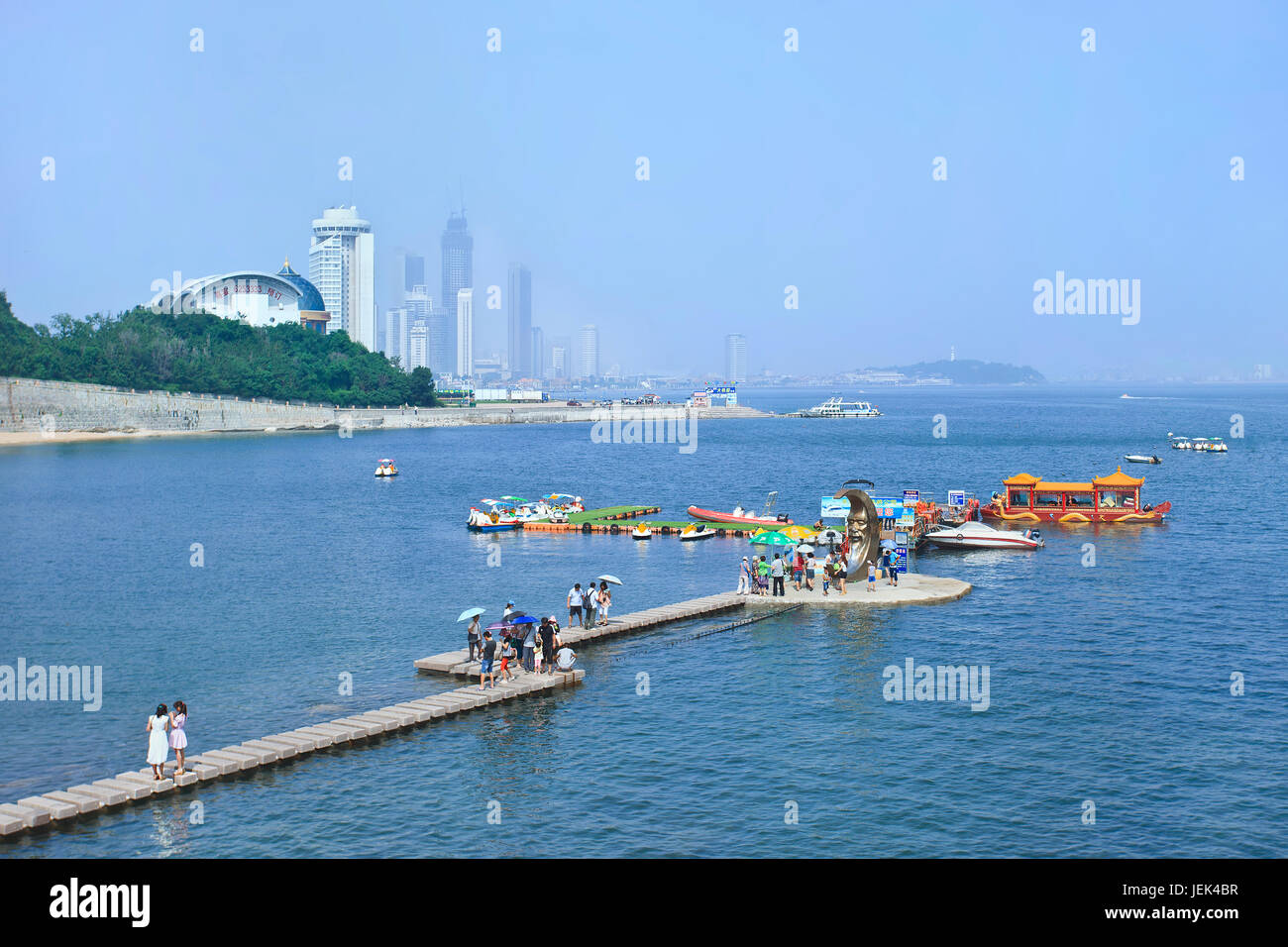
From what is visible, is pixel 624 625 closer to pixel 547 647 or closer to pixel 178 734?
pixel 547 647

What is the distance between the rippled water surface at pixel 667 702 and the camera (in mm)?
25172

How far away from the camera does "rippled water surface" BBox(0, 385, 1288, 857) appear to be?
25172mm

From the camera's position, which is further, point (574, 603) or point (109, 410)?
point (109, 410)

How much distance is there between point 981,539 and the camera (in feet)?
221

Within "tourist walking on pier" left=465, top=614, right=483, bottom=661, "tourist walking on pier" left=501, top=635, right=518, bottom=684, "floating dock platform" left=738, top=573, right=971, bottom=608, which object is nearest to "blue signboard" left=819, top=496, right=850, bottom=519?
"floating dock platform" left=738, top=573, right=971, bottom=608

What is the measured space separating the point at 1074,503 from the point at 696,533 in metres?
28.7

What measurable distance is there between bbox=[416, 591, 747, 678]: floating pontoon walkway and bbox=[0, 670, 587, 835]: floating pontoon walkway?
2972 millimetres

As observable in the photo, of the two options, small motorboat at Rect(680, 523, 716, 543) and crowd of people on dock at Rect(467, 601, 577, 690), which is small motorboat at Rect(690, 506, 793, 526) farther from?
crowd of people on dock at Rect(467, 601, 577, 690)

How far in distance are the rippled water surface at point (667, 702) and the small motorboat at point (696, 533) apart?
1.15m

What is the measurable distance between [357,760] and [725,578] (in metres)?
30.1

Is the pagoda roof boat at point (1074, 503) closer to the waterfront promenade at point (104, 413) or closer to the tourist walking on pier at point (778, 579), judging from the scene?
the tourist walking on pier at point (778, 579)

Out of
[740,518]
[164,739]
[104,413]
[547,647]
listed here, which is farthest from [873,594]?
[104,413]

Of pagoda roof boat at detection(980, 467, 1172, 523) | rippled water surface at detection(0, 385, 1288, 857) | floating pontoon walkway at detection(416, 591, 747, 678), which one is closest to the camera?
rippled water surface at detection(0, 385, 1288, 857)
